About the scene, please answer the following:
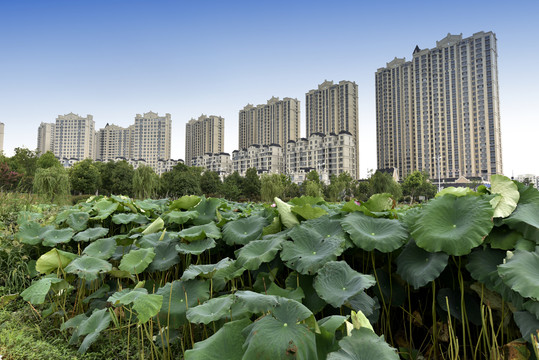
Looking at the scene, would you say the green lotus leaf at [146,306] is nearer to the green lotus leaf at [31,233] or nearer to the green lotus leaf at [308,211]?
the green lotus leaf at [308,211]

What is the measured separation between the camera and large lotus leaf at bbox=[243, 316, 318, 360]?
0.75 m

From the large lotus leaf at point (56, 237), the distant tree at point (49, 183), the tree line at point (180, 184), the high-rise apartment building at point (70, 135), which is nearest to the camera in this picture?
the large lotus leaf at point (56, 237)

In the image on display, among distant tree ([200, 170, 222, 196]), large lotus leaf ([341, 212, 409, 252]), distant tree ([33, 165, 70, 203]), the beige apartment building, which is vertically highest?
the beige apartment building

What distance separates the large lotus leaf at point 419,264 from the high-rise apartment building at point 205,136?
97.6m

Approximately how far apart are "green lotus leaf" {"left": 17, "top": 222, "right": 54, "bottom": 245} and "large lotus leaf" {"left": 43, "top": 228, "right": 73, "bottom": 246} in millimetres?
41

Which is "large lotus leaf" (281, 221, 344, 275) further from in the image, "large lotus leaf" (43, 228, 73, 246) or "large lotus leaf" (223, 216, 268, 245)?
"large lotus leaf" (43, 228, 73, 246)

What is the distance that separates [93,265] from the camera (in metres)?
1.81

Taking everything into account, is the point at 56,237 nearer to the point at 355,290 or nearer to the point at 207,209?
the point at 207,209

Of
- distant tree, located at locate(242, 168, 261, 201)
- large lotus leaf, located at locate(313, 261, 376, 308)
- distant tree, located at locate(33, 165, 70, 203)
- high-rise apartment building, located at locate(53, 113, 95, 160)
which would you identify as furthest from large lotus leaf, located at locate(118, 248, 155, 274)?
high-rise apartment building, located at locate(53, 113, 95, 160)

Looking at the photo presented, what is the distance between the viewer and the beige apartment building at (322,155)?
71.2m

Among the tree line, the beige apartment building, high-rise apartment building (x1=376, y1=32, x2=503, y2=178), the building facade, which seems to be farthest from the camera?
the building facade

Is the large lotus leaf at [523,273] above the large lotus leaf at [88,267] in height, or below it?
above

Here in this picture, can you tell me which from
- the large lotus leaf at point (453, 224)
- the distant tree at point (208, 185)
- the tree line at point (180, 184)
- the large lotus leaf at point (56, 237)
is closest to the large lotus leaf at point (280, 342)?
the large lotus leaf at point (453, 224)

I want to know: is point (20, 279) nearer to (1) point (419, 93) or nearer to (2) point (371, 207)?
(2) point (371, 207)
